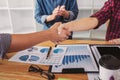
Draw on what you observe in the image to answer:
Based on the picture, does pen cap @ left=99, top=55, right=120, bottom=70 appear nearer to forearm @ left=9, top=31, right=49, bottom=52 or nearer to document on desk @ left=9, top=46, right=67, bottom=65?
document on desk @ left=9, top=46, right=67, bottom=65

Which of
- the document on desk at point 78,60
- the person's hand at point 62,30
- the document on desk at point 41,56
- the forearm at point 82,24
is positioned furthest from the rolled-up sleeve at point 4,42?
the forearm at point 82,24

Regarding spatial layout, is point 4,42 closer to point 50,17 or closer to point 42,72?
point 42,72

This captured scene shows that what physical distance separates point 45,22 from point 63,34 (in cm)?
61

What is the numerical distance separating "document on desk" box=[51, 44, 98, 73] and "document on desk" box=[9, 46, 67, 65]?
4 cm

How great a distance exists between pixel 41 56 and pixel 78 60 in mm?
251

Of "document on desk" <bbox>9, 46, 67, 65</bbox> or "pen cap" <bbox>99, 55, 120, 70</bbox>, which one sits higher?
"pen cap" <bbox>99, 55, 120, 70</bbox>

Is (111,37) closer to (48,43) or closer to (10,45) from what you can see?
(48,43)

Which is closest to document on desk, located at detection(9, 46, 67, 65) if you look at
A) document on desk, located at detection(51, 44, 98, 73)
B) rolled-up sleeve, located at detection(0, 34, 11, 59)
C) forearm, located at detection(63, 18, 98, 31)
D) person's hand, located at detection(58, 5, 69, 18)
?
document on desk, located at detection(51, 44, 98, 73)

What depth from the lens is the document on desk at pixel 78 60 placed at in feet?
3.52

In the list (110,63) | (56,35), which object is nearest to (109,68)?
(110,63)

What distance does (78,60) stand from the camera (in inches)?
46.0

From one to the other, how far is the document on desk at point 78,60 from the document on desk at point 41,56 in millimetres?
39

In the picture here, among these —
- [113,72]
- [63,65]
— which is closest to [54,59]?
[63,65]

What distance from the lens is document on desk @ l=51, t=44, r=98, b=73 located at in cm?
107
